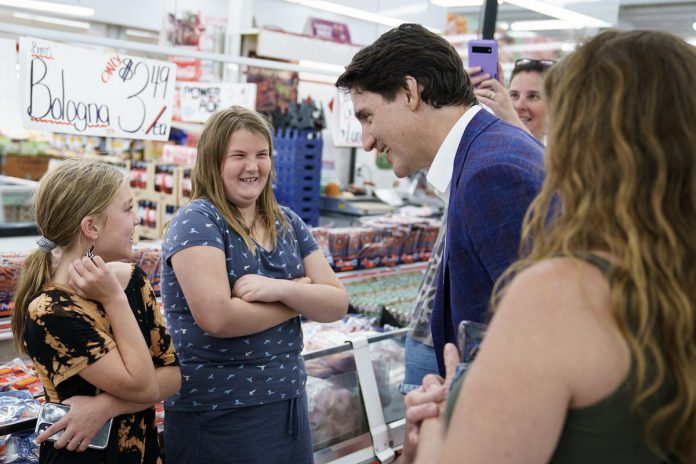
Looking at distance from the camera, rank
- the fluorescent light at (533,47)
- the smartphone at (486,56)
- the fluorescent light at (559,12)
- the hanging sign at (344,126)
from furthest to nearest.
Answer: the fluorescent light at (533,47), the fluorescent light at (559,12), the hanging sign at (344,126), the smartphone at (486,56)

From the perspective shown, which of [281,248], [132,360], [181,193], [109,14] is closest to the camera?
[132,360]

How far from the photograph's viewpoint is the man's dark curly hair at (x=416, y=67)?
5.77 feet

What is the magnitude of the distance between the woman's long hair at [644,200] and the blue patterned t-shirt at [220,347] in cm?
136

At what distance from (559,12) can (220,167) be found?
3.12m

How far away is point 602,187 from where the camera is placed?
96 cm

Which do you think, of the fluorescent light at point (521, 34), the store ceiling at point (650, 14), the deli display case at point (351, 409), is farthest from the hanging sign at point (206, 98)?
the fluorescent light at point (521, 34)

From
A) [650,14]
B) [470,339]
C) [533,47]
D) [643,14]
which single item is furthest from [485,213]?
[643,14]

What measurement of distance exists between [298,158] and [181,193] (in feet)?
2.59

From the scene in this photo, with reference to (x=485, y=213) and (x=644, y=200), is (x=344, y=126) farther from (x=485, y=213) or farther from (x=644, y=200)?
(x=644, y=200)

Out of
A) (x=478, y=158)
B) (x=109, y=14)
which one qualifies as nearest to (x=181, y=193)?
(x=478, y=158)

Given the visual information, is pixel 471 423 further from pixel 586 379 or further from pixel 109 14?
pixel 109 14

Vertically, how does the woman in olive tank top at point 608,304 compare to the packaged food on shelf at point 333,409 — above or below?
above

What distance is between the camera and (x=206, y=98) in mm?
4164

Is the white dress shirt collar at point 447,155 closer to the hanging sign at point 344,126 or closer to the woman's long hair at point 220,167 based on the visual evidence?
the woman's long hair at point 220,167
